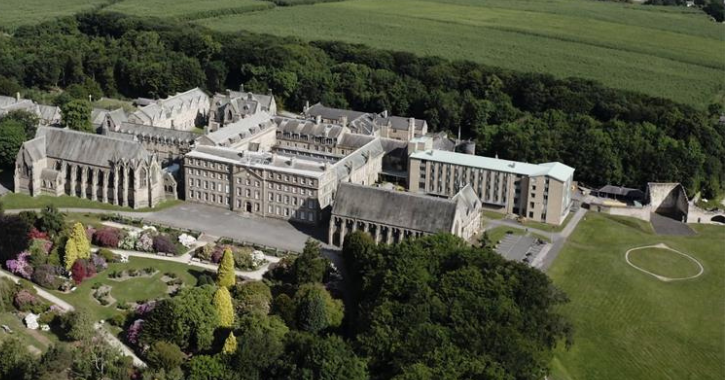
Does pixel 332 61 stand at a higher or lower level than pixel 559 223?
higher

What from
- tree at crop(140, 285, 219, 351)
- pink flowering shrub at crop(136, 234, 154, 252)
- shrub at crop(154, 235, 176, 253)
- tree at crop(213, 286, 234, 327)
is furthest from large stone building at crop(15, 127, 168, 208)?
tree at crop(140, 285, 219, 351)

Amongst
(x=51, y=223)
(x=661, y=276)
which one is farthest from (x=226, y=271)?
(x=661, y=276)

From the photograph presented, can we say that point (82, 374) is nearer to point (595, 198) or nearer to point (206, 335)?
point (206, 335)

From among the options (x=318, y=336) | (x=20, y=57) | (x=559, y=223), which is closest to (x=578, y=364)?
(x=318, y=336)

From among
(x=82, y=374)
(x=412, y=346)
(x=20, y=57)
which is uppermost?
(x=20, y=57)

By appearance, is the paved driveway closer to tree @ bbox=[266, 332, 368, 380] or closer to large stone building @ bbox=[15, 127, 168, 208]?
large stone building @ bbox=[15, 127, 168, 208]
